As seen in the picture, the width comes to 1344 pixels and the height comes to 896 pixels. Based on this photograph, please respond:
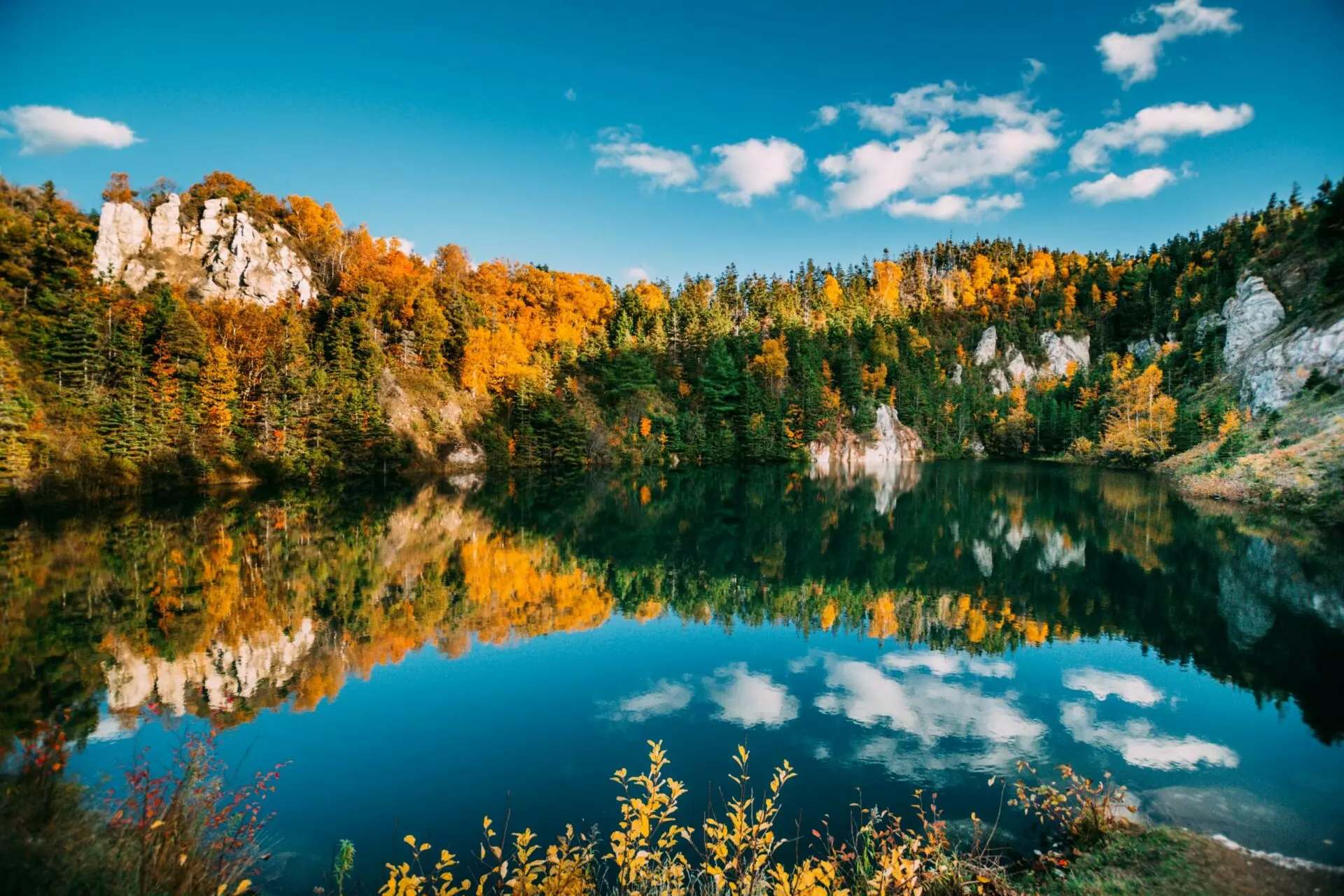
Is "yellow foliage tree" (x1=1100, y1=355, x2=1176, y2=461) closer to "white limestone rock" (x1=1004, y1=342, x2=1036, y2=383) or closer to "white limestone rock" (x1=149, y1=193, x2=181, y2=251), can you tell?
"white limestone rock" (x1=1004, y1=342, x2=1036, y2=383)

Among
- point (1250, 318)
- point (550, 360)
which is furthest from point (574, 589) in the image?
point (1250, 318)

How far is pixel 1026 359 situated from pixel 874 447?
56012 millimetres

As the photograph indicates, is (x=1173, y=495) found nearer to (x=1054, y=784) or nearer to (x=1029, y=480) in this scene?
(x=1029, y=480)

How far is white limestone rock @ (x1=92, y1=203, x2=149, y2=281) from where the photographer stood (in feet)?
219

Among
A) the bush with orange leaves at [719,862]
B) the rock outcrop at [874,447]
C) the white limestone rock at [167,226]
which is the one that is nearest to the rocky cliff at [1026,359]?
the rock outcrop at [874,447]

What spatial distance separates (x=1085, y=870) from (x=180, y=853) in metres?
9.74

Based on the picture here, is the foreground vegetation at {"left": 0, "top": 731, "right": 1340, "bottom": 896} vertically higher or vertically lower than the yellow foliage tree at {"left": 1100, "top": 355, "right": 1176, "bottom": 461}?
lower

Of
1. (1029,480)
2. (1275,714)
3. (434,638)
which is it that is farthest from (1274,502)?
(434,638)

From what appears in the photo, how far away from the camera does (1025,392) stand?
367 feet

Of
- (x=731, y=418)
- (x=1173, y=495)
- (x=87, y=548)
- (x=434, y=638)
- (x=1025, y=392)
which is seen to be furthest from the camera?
(x=1025, y=392)

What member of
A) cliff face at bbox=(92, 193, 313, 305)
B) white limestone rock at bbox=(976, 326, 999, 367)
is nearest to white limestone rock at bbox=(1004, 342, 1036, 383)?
white limestone rock at bbox=(976, 326, 999, 367)

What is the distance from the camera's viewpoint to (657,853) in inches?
212

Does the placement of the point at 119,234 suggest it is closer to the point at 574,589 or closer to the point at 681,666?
the point at 574,589

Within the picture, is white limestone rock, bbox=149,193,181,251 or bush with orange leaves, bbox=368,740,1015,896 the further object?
white limestone rock, bbox=149,193,181,251
